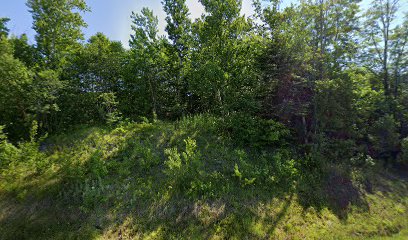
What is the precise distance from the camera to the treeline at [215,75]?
11.8 metres

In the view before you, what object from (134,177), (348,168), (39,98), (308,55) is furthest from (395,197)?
(39,98)

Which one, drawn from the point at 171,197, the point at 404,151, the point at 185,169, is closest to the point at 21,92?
the point at 185,169

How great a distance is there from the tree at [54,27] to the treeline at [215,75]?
0.06m

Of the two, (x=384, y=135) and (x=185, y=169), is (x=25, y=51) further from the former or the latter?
(x=384, y=135)

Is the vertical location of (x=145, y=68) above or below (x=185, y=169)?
above

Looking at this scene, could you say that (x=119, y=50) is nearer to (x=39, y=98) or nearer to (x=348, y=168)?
(x=39, y=98)

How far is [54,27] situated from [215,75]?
10247mm

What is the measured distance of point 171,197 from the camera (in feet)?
26.3

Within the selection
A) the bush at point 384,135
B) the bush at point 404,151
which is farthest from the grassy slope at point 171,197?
the bush at point 384,135

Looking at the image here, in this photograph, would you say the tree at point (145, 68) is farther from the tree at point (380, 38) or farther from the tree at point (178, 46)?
the tree at point (380, 38)

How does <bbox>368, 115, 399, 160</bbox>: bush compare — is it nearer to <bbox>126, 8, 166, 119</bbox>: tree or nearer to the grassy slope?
the grassy slope

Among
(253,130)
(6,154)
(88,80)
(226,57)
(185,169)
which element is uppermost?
(226,57)

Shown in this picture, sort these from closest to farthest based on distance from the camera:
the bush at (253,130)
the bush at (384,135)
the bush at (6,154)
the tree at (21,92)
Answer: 1. the bush at (6,154)
2. the tree at (21,92)
3. the bush at (253,130)
4. the bush at (384,135)

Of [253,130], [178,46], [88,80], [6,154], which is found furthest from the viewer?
[178,46]
